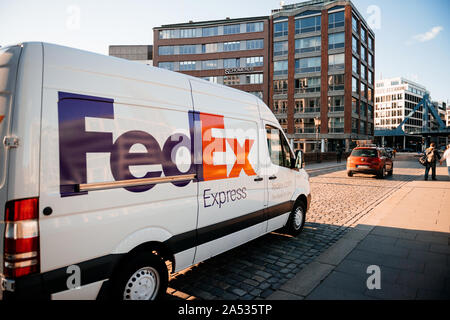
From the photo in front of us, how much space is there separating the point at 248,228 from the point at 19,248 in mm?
2843

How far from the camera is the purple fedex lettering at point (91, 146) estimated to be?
2342 millimetres

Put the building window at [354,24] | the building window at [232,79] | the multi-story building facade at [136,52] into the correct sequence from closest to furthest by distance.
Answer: the building window at [354,24]
the building window at [232,79]
the multi-story building facade at [136,52]

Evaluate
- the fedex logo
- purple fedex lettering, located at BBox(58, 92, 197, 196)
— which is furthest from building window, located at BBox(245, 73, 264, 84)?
purple fedex lettering, located at BBox(58, 92, 197, 196)

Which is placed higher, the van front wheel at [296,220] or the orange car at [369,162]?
the orange car at [369,162]

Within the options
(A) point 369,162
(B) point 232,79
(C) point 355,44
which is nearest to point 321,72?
(C) point 355,44

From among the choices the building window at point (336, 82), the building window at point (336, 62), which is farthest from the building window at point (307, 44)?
the building window at point (336, 82)

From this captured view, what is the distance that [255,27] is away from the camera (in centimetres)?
5272

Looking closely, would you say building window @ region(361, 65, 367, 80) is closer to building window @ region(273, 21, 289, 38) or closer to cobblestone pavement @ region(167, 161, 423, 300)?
building window @ region(273, 21, 289, 38)

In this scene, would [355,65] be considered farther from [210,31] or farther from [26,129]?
[26,129]

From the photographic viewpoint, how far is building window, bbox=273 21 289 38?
170 feet

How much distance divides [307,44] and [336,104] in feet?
37.6

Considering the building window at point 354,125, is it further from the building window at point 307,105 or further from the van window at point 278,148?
the van window at point 278,148

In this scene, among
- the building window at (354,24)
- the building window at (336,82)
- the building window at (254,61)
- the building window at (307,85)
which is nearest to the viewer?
the building window at (336,82)
